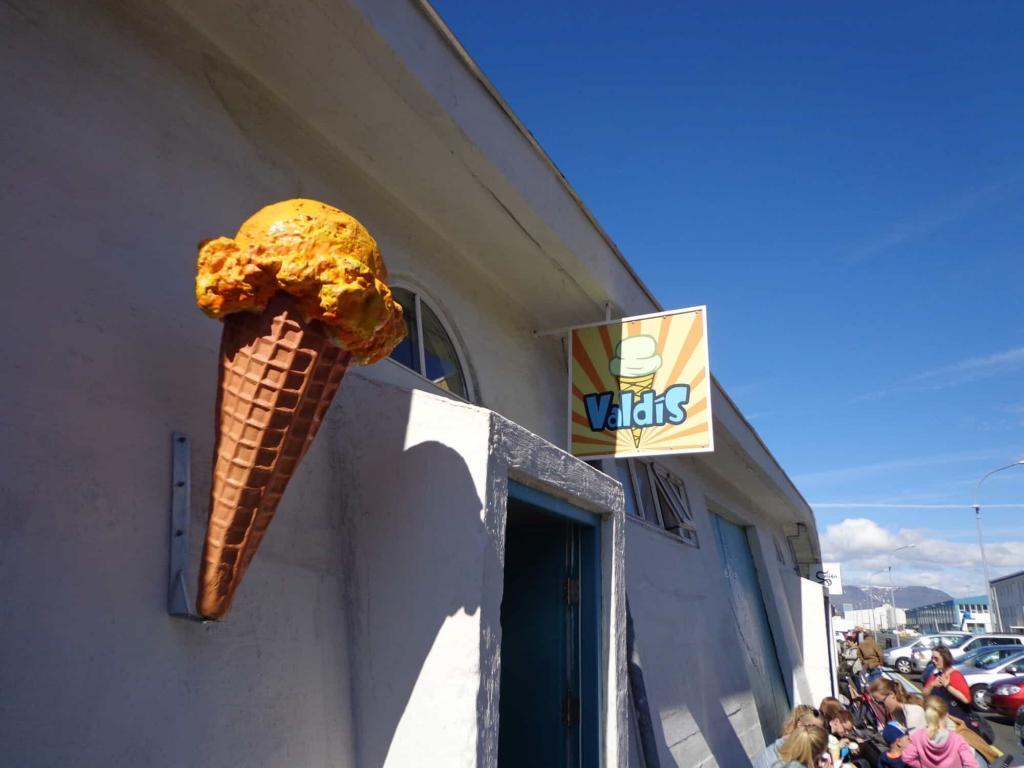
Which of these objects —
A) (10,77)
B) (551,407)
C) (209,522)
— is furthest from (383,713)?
(551,407)

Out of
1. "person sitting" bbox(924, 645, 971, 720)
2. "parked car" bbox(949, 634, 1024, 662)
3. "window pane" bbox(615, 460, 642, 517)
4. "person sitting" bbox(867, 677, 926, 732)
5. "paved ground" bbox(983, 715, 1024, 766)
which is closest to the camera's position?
"person sitting" bbox(867, 677, 926, 732)

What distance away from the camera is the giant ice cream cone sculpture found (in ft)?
7.54

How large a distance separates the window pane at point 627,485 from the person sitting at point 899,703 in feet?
10.8

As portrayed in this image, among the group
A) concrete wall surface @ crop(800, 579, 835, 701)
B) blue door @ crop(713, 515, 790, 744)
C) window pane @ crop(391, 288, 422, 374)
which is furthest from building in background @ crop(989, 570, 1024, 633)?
window pane @ crop(391, 288, 422, 374)

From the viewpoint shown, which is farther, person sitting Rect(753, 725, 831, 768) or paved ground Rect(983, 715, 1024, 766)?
paved ground Rect(983, 715, 1024, 766)

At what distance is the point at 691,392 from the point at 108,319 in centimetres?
397

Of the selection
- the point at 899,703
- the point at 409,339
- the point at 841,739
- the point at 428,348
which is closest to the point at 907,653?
the point at 841,739

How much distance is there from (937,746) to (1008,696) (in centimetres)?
1593

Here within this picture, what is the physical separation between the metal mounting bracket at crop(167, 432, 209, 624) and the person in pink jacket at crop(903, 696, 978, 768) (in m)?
5.72

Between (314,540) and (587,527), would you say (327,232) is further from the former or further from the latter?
(587,527)

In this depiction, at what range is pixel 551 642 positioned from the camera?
14.7 ft

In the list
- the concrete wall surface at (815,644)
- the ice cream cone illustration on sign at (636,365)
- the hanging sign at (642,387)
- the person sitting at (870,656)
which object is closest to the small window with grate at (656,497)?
the hanging sign at (642,387)

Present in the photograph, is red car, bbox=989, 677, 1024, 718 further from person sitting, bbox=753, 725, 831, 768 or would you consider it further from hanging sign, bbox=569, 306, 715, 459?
hanging sign, bbox=569, 306, 715, 459

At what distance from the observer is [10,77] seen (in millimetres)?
2537
